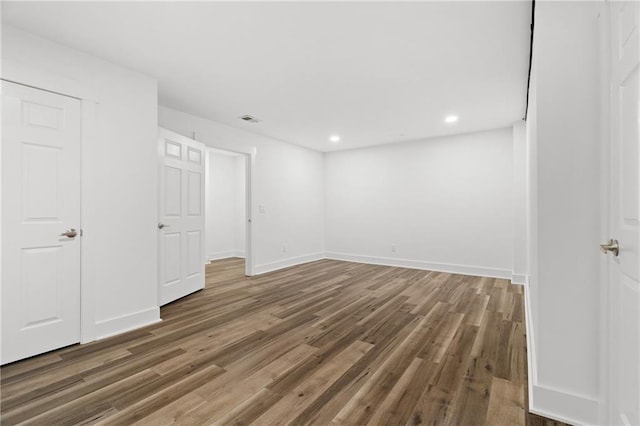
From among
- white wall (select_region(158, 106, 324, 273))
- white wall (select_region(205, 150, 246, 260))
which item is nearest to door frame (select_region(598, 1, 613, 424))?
white wall (select_region(158, 106, 324, 273))

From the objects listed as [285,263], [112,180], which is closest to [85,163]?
[112,180]

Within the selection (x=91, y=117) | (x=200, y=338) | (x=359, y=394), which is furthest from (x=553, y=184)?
(x=91, y=117)

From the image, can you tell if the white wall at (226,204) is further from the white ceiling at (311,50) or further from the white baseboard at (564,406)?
the white baseboard at (564,406)

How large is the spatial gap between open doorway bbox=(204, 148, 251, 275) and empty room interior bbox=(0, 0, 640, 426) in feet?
8.37

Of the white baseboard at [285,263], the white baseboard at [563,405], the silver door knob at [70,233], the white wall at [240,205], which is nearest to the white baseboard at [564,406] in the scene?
the white baseboard at [563,405]

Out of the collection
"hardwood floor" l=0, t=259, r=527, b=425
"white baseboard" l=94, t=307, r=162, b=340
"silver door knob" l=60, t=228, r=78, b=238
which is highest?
"silver door knob" l=60, t=228, r=78, b=238

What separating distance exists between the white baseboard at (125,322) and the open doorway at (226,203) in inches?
157

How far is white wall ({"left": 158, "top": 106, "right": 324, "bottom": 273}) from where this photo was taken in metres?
4.44

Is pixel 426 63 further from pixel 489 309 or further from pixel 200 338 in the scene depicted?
pixel 200 338

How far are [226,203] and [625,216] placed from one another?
23.1ft

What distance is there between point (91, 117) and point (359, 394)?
3.14 metres

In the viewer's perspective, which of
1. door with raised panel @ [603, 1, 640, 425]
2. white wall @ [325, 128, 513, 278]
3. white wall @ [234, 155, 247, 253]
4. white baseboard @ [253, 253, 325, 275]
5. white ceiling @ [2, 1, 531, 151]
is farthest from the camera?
white wall @ [234, 155, 247, 253]

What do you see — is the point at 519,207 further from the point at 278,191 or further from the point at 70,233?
the point at 70,233

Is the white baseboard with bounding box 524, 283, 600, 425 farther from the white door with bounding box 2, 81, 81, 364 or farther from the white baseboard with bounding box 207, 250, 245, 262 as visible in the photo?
the white baseboard with bounding box 207, 250, 245, 262
